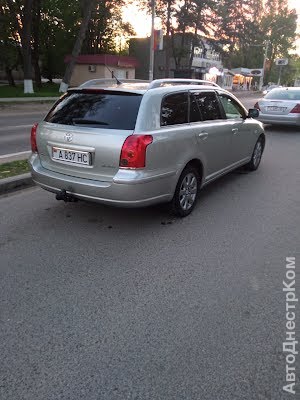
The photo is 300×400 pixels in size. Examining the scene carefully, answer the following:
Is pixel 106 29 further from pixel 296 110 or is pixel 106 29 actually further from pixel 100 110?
pixel 100 110

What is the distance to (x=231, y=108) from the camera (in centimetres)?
638

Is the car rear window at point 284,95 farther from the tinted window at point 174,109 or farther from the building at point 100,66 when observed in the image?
the building at point 100,66

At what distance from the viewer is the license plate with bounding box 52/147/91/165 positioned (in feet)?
14.2

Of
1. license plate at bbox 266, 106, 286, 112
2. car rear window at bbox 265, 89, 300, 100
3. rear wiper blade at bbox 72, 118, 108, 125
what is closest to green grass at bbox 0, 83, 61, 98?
car rear window at bbox 265, 89, 300, 100

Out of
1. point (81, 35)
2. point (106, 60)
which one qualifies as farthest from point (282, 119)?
point (106, 60)

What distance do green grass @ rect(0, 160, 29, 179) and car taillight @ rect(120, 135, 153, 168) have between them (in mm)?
2683

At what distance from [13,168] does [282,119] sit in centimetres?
957

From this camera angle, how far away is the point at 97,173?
4.30 m

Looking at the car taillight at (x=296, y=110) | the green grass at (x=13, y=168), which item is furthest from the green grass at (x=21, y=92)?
the green grass at (x=13, y=168)

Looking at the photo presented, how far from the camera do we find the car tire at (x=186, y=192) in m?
4.86

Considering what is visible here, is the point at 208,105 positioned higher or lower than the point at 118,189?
higher

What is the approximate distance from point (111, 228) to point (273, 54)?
87023 mm

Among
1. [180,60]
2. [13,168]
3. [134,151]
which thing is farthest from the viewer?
[180,60]

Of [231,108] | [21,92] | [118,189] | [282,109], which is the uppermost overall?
[231,108]
